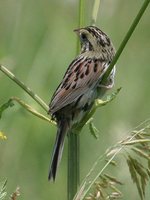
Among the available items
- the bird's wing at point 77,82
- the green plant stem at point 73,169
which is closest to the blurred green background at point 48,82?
the bird's wing at point 77,82

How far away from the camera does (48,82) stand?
5.47m

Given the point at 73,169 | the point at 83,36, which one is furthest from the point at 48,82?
the point at 73,169

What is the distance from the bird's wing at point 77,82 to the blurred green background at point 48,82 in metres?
0.23

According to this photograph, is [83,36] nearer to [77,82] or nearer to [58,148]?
[77,82]

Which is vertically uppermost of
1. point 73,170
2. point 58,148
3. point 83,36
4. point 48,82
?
point 48,82

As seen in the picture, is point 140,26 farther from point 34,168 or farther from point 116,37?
point 34,168

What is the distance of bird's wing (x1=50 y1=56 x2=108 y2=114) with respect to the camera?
4023 mm

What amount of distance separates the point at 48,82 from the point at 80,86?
1.32 m

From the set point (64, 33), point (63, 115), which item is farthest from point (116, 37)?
point (63, 115)

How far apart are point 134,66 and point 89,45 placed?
6.29ft

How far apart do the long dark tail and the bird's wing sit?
0.40 feet

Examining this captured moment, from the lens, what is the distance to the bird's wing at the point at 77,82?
4.02m

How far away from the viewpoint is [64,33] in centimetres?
604

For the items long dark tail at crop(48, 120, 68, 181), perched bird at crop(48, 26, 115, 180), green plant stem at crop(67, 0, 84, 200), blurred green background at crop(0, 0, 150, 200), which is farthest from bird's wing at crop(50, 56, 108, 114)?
green plant stem at crop(67, 0, 84, 200)
